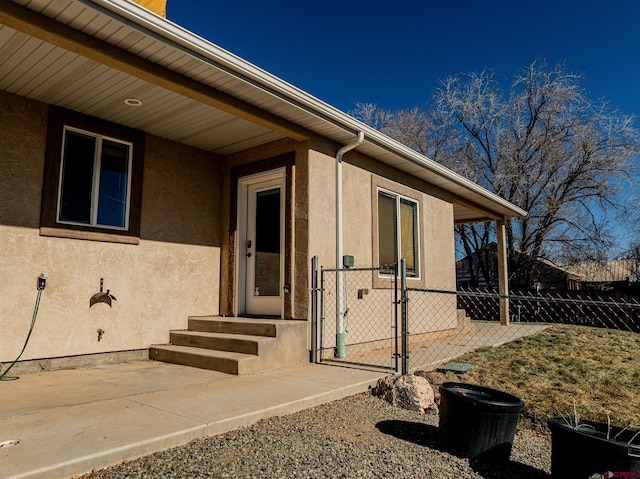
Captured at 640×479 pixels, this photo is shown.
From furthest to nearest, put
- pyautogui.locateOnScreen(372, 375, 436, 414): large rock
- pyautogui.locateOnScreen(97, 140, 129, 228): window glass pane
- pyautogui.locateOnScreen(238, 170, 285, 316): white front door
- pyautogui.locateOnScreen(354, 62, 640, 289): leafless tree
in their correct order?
pyautogui.locateOnScreen(354, 62, 640, 289): leafless tree
pyautogui.locateOnScreen(238, 170, 285, 316): white front door
pyautogui.locateOnScreen(97, 140, 129, 228): window glass pane
pyautogui.locateOnScreen(372, 375, 436, 414): large rock

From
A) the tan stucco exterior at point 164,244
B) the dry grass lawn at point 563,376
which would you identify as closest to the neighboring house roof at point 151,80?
the tan stucco exterior at point 164,244

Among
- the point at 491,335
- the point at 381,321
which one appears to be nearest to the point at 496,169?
the point at 491,335

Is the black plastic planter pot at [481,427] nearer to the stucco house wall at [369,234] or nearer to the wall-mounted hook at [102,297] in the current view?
the stucco house wall at [369,234]

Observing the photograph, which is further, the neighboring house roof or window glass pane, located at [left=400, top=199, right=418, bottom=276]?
window glass pane, located at [left=400, top=199, right=418, bottom=276]

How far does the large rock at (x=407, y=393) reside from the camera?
4.36 m

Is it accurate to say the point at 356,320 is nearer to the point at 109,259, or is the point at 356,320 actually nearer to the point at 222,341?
the point at 222,341

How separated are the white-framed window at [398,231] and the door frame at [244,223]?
1.83 m

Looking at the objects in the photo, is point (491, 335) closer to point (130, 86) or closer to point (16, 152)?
point (130, 86)

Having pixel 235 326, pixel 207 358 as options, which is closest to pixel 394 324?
pixel 235 326

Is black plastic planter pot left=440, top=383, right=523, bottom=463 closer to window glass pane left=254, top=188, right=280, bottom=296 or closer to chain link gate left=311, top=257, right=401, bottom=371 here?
chain link gate left=311, top=257, right=401, bottom=371

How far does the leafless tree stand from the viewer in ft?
55.8

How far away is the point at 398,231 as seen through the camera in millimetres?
7949

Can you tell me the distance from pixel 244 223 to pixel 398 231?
2.72 m

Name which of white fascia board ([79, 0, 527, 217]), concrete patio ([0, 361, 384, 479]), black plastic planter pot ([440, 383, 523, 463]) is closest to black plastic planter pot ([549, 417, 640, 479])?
black plastic planter pot ([440, 383, 523, 463])
